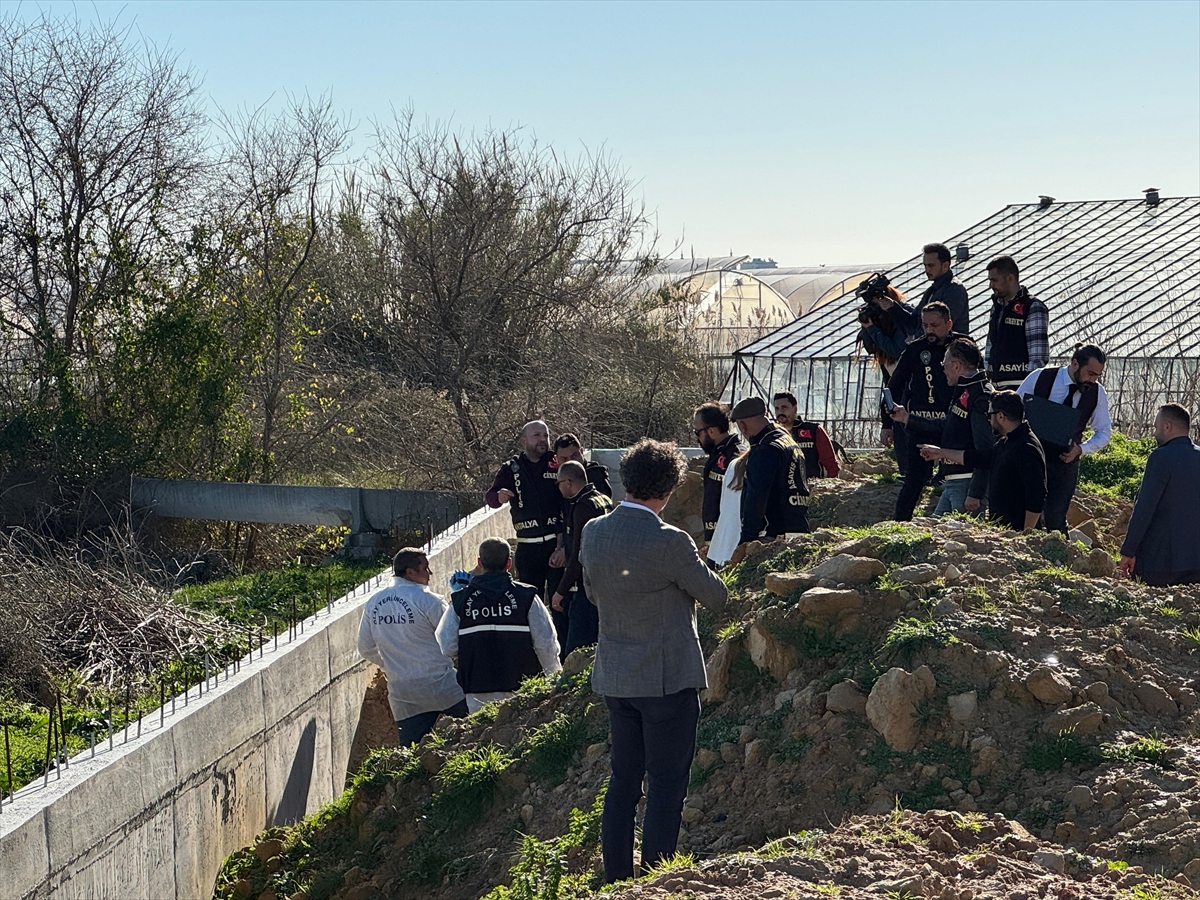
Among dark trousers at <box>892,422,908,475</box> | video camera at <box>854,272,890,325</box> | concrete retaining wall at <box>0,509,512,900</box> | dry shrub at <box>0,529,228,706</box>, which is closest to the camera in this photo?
concrete retaining wall at <box>0,509,512,900</box>

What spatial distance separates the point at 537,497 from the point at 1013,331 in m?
3.88

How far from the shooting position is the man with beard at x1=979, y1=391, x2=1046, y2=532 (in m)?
7.95

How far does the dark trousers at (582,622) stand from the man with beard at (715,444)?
40.2 inches

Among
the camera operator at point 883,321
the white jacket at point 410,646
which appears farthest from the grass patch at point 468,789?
the camera operator at point 883,321

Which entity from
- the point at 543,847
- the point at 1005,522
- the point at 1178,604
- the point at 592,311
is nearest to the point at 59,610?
the point at 543,847

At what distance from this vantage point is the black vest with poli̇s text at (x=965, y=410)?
8617 millimetres

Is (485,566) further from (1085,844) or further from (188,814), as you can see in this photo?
(1085,844)

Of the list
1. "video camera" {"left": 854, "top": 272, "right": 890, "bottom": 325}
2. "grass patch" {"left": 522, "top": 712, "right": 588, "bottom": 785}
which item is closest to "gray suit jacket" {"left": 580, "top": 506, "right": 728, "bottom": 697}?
"grass patch" {"left": 522, "top": 712, "right": 588, "bottom": 785}

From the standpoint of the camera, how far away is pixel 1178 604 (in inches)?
287

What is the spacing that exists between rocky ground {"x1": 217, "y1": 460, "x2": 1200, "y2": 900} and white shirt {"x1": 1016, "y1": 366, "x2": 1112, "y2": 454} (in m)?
1.20

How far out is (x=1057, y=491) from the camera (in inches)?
360

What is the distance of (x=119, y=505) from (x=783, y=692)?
14125 millimetres

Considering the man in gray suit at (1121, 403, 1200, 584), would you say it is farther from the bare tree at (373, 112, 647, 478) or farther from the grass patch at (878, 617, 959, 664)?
the bare tree at (373, 112, 647, 478)

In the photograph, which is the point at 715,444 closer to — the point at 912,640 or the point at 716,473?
the point at 716,473
